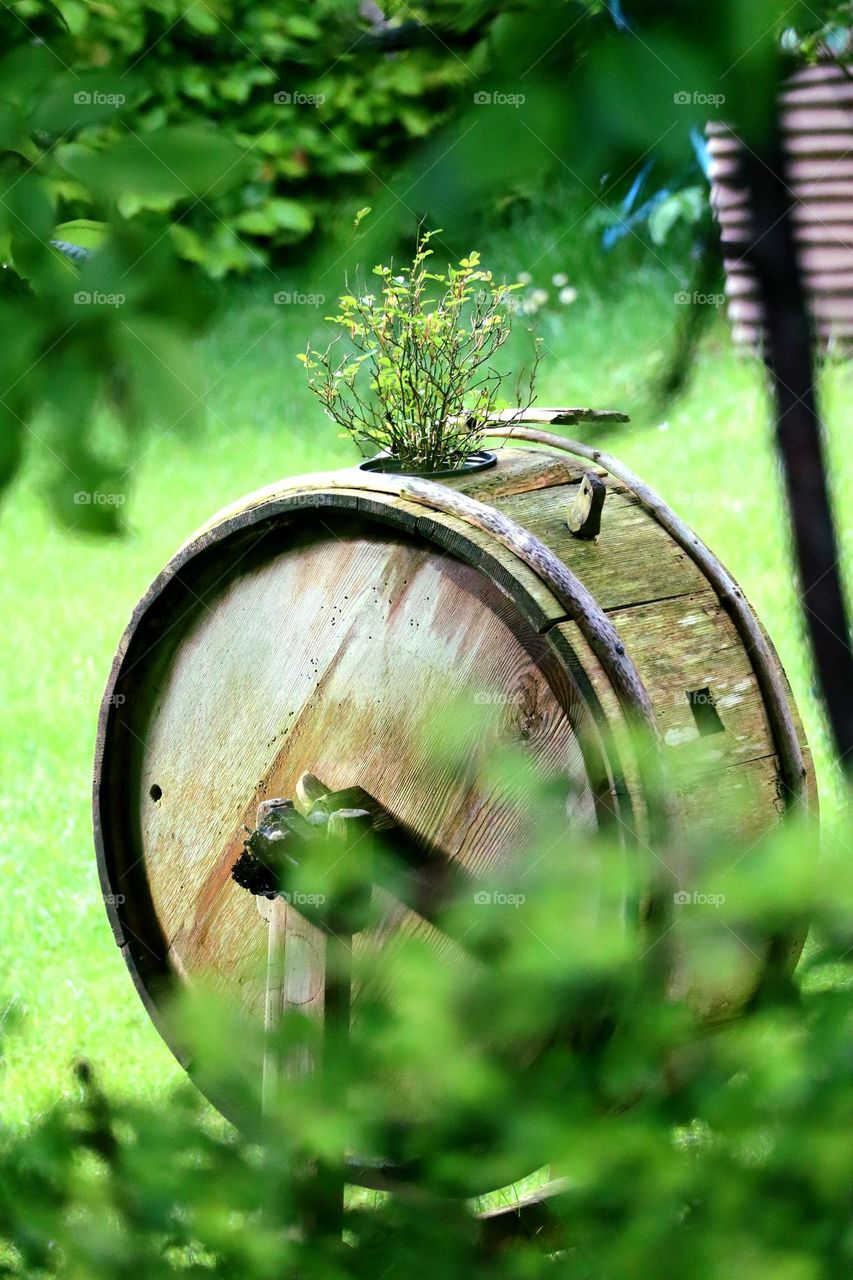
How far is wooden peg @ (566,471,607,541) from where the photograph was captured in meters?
2.12

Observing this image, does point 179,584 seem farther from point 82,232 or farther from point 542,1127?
point 542,1127

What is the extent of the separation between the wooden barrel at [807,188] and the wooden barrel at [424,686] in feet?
1.45

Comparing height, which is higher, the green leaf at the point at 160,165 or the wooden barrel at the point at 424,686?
the green leaf at the point at 160,165

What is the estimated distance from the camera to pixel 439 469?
2.35 metres

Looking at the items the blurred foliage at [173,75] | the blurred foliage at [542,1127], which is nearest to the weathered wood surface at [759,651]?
the blurred foliage at [173,75]

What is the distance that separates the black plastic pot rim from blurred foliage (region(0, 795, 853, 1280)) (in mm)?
1535

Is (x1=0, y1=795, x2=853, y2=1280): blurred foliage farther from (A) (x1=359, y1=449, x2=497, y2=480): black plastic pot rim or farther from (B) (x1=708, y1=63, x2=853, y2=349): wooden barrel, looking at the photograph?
(A) (x1=359, y1=449, x2=497, y2=480): black plastic pot rim

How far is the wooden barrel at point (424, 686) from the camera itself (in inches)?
76.4

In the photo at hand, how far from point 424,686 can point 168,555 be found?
3672 millimetres

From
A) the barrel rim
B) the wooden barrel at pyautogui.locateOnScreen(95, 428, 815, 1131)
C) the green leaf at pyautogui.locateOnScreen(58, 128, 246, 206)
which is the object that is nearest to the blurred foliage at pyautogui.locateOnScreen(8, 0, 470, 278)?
the green leaf at pyautogui.locateOnScreen(58, 128, 246, 206)

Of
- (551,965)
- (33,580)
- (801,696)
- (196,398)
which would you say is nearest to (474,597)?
(196,398)

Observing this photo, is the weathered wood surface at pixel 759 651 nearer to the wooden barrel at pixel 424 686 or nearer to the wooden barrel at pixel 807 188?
the wooden barrel at pixel 424 686

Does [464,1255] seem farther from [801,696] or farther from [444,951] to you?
[801,696]

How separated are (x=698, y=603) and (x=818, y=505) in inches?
12.6
